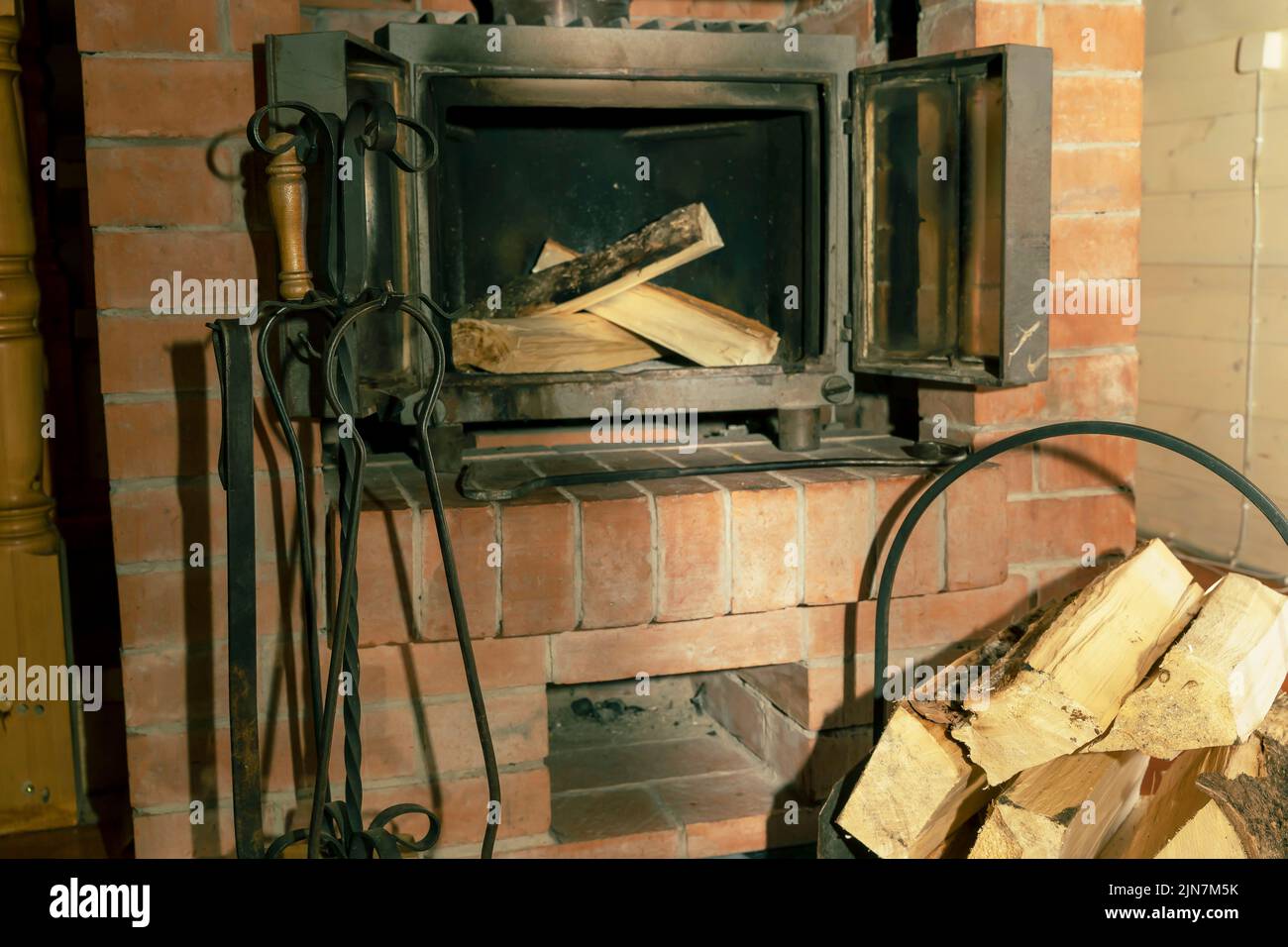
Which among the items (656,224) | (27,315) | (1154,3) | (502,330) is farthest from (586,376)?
(1154,3)

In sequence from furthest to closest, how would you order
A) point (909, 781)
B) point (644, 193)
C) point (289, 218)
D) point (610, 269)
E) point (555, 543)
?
1. point (644, 193)
2. point (610, 269)
3. point (555, 543)
4. point (289, 218)
5. point (909, 781)

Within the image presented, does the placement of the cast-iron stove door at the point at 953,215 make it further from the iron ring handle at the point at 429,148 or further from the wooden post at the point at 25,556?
the wooden post at the point at 25,556

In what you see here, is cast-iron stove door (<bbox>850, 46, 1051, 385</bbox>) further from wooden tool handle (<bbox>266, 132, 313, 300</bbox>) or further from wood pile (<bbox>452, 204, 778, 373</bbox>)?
wooden tool handle (<bbox>266, 132, 313, 300</bbox>)

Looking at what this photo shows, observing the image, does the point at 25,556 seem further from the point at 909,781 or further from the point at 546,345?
the point at 909,781

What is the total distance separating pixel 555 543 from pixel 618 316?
432mm

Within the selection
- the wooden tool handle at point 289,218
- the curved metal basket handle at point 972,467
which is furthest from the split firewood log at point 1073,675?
the wooden tool handle at point 289,218

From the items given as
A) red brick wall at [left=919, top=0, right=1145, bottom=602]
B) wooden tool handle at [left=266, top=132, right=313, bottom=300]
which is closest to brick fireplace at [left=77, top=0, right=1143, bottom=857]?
red brick wall at [left=919, top=0, right=1145, bottom=602]

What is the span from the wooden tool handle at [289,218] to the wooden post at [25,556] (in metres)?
0.65

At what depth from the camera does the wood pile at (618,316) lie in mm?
1797

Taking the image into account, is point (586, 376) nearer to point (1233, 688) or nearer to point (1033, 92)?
point (1033, 92)

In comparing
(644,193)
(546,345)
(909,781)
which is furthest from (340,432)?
(644,193)

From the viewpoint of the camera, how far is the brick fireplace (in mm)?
1525

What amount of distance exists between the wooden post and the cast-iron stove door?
4.12 feet

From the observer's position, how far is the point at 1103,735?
1.25 m
